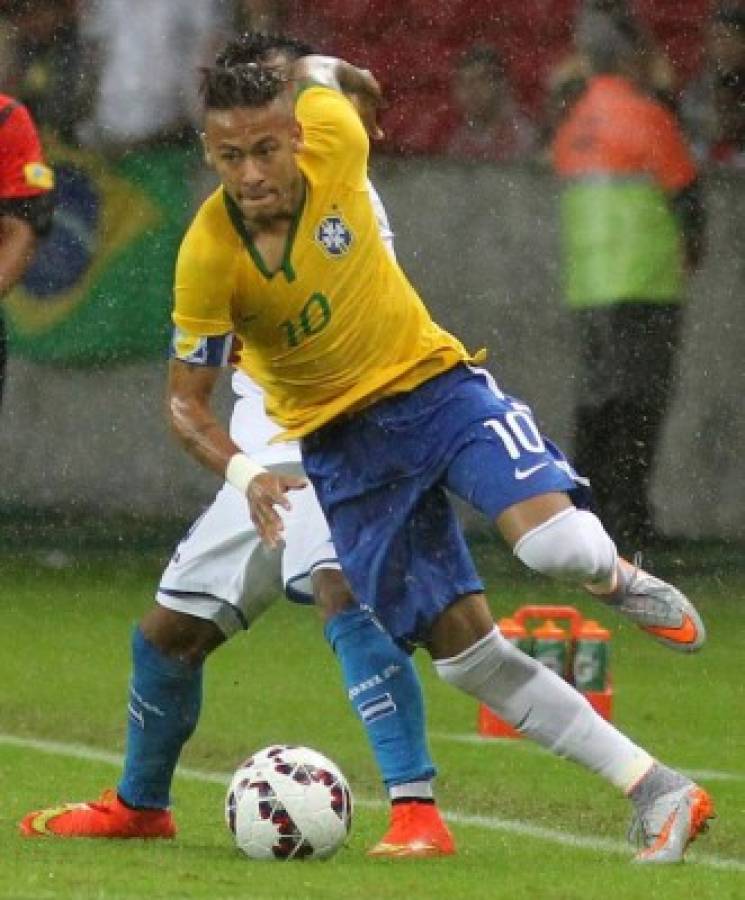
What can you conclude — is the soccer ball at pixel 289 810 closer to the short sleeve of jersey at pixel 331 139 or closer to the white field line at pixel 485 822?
the white field line at pixel 485 822

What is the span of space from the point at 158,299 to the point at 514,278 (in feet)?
5.21

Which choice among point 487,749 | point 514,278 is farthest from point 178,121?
point 487,749

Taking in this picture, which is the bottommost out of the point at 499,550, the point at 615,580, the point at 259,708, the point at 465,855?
the point at 499,550

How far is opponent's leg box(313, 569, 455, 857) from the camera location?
683 centimetres

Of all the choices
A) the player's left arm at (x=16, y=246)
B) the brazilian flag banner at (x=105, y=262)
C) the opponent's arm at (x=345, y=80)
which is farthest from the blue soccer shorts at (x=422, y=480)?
the brazilian flag banner at (x=105, y=262)

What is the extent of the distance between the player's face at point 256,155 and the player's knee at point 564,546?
2.95ft

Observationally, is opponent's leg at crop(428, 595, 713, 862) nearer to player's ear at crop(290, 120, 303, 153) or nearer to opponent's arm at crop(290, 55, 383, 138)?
player's ear at crop(290, 120, 303, 153)

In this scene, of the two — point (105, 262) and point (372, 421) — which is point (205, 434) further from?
point (105, 262)

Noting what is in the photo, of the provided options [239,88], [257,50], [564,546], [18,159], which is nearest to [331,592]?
[564,546]

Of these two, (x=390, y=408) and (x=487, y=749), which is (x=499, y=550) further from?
(x=390, y=408)

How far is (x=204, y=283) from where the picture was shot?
6590 mm

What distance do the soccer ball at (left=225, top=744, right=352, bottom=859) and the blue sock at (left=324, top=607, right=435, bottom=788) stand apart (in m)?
0.18

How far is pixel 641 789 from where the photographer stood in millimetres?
6516

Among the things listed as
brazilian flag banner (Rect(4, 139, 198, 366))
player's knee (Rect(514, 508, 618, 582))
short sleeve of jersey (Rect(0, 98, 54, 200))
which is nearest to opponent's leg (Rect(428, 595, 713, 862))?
player's knee (Rect(514, 508, 618, 582))
